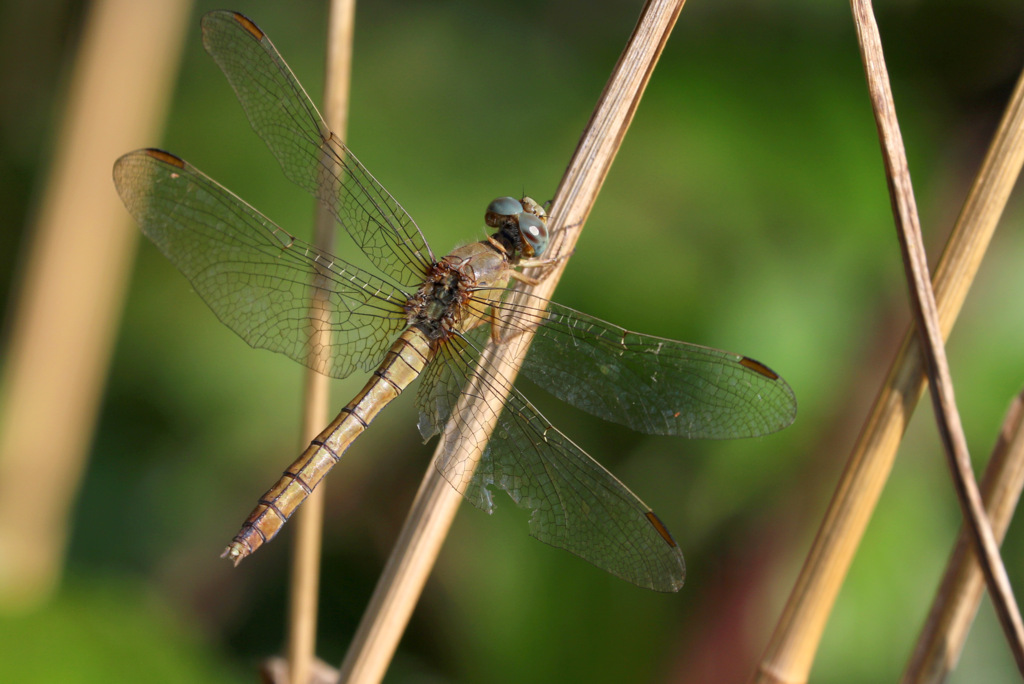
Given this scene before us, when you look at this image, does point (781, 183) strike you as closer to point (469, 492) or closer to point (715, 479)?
→ point (715, 479)

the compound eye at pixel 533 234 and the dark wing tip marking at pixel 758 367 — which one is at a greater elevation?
the compound eye at pixel 533 234

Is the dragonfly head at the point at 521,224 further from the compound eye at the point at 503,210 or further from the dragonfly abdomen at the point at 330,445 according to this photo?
the dragonfly abdomen at the point at 330,445

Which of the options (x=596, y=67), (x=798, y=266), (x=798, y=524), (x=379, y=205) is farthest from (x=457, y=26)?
(x=798, y=524)

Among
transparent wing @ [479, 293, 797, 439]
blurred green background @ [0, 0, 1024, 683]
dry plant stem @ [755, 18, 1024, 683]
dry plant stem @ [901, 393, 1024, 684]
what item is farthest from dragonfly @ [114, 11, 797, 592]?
blurred green background @ [0, 0, 1024, 683]

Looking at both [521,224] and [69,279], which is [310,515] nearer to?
[521,224]

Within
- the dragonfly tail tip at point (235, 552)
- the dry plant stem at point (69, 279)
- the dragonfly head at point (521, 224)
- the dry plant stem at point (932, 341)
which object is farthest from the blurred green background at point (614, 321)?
the dry plant stem at point (932, 341)
